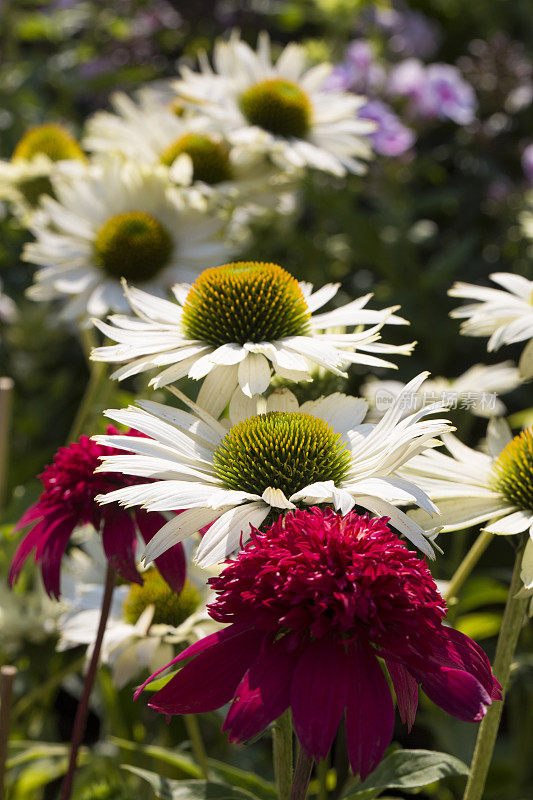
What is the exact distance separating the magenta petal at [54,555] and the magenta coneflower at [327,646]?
0.24 metres

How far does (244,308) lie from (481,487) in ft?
0.90

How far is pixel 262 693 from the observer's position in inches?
20.4

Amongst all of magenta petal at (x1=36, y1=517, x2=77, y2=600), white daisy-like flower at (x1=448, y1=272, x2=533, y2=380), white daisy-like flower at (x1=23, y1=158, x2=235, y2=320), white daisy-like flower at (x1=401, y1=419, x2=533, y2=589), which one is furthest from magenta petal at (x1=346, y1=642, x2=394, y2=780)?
white daisy-like flower at (x1=23, y1=158, x2=235, y2=320)

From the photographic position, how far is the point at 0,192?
1.62 metres

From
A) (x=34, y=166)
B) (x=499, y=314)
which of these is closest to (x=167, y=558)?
(x=499, y=314)

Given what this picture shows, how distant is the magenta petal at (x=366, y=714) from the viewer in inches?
19.9

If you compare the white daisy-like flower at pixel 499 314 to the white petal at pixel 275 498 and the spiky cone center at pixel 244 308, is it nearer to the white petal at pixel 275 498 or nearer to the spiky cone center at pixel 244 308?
the spiky cone center at pixel 244 308

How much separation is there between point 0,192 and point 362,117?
3.49 feet

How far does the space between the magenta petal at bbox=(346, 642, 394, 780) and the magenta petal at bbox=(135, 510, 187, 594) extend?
0.24 m

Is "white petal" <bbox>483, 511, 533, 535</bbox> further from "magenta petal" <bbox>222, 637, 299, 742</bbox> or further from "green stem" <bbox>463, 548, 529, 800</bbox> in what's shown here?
"magenta petal" <bbox>222, 637, 299, 742</bbox>

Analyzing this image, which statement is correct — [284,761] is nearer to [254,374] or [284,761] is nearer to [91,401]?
[254,374]

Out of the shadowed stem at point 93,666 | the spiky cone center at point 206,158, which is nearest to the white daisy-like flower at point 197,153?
the spiky cone center at point 206,158

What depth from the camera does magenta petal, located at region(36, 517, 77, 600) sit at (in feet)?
2.53

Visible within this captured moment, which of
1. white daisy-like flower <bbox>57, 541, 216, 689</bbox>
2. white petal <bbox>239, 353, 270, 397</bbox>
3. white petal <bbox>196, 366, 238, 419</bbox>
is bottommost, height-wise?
white daisy-like flower <bbox>57, 541, 216, 689</bbox>
